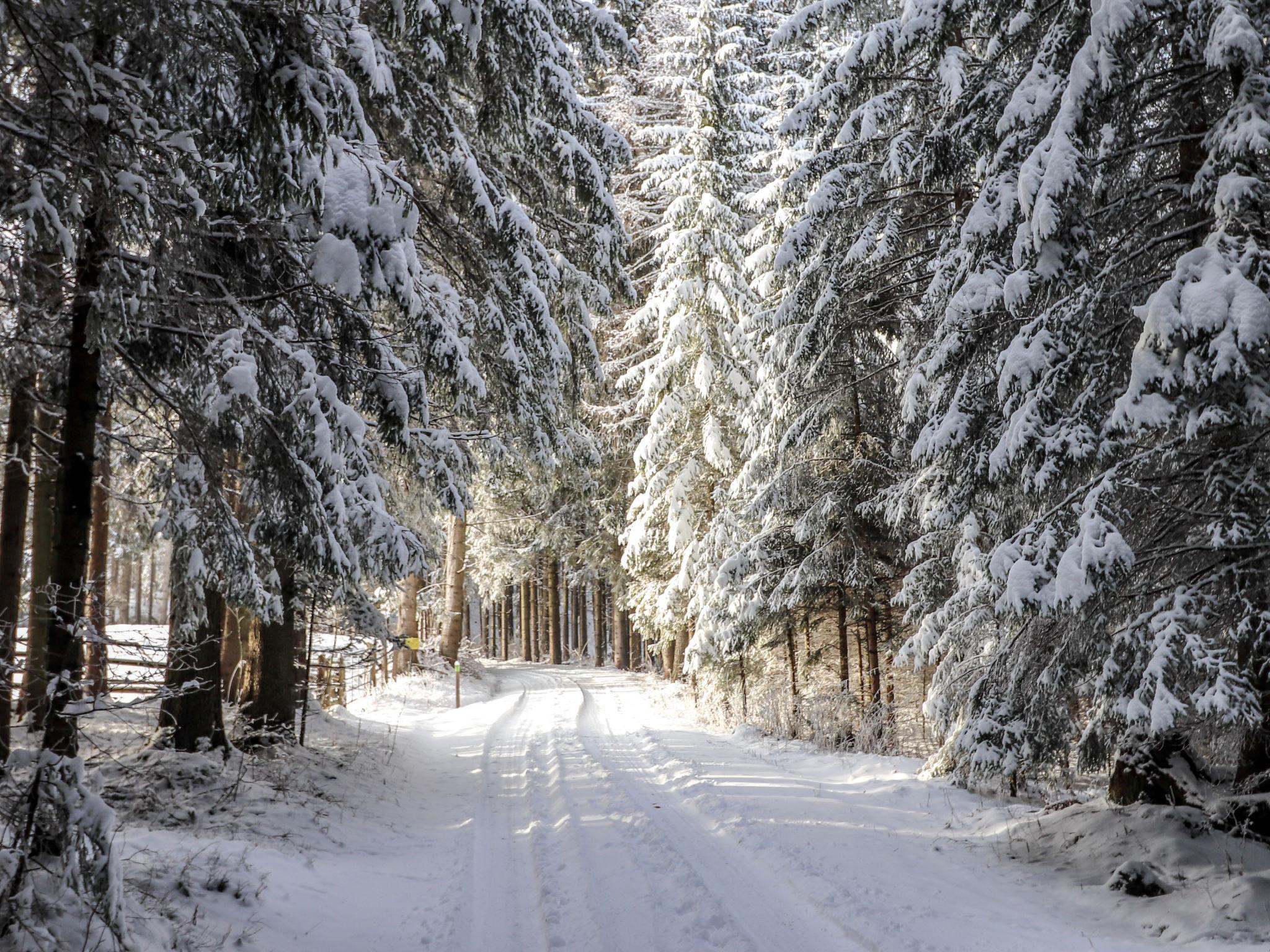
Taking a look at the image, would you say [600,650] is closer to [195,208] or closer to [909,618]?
[909,618]

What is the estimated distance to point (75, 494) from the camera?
427cm

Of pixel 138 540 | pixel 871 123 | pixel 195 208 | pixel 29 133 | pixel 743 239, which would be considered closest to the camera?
pixel 29 133

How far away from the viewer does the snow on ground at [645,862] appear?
498cm

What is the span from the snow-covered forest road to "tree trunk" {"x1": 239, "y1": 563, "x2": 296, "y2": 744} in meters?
1.58

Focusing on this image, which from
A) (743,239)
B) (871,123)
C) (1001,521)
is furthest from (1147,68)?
(743,239)

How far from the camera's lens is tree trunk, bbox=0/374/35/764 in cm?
571

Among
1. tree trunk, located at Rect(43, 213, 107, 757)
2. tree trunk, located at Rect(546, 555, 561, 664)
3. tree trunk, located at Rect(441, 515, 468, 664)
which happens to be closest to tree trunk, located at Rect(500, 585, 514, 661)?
tree trunk, located at Rect(546, 555, 561, 664)

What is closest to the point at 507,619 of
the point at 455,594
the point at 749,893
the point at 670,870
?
the point at 455,594

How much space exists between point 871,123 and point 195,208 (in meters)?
7.48

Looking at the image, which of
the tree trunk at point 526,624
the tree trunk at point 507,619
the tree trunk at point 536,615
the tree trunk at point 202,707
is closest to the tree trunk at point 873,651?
the tree trunk at point 202,707

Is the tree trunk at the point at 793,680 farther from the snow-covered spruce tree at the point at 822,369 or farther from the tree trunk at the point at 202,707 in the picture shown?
the tree trunk at the point at 202,707

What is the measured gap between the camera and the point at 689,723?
15.7 m

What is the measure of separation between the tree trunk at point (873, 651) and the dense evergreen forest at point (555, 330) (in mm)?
963

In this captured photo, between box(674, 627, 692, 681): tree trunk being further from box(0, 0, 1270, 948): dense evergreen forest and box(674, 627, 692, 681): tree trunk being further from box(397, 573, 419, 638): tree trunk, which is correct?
box(0, 0, 1270, 948): dense evergreen forest
